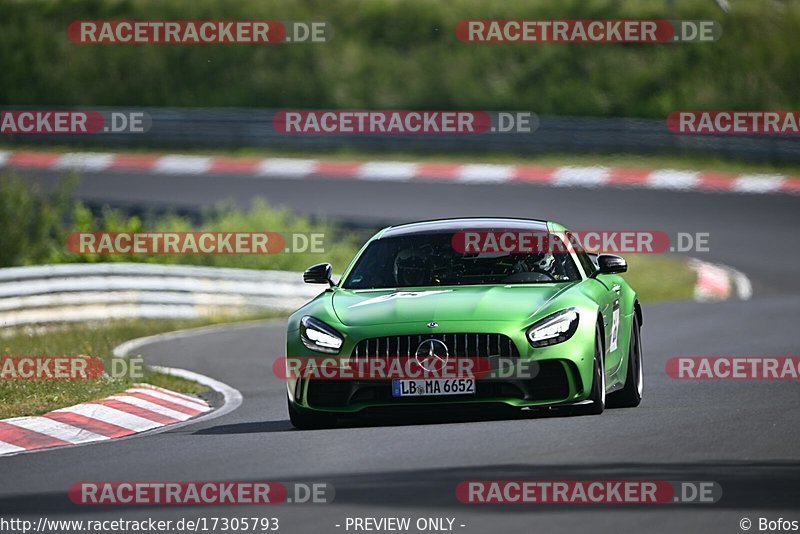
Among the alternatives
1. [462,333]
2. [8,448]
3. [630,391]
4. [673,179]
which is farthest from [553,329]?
[673,179]

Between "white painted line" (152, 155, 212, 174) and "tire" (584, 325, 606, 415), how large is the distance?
25204 mm

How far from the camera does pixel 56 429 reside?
452 inches

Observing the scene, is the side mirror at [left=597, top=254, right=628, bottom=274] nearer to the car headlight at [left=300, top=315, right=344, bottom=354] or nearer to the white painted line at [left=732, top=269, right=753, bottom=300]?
the car headlight at [left=300, top=315, right=344, bottom=354]

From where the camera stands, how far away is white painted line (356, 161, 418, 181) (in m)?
33.7

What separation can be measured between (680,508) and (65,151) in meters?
31.8

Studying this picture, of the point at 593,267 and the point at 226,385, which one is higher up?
the point at 593,267

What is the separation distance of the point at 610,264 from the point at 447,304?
1640 millimetres

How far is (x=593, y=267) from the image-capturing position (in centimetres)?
1191

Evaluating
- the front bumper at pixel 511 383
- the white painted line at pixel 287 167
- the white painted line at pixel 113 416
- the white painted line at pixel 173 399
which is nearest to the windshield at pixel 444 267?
the front bumper at pixel 511 383

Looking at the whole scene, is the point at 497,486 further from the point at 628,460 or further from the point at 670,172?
the point at 670,172

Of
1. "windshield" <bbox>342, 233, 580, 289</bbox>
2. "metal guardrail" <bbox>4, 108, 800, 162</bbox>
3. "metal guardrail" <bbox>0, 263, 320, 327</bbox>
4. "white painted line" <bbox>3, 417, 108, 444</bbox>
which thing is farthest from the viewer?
"metal guardrail" <bbox>4, 108, 800, 162</bbox>

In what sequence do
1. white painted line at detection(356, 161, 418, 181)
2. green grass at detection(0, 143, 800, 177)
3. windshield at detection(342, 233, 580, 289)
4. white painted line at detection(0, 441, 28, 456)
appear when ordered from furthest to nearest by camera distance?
white painted line at detection(356, 161, 418, 181)
green grass at detection(0, 143, 800, 177)
windshield at detection(342, 233, 580, 289)
white painted line at detection(0, 441, 28, 456)

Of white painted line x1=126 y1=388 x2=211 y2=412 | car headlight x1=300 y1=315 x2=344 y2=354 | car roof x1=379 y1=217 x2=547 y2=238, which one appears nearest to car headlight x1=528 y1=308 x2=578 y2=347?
car headlight x1=300 y1=315 x2=344 y2=354

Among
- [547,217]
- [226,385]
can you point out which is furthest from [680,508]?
[547,217]
